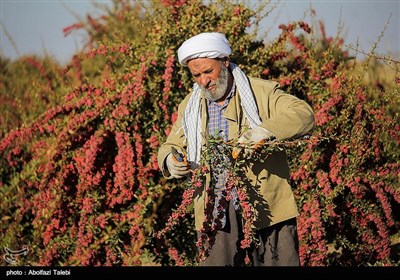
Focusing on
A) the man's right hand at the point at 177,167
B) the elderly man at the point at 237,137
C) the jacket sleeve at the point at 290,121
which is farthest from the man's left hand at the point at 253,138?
the man's right hand at the point at 177,167

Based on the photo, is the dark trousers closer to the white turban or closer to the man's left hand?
the man's left hand

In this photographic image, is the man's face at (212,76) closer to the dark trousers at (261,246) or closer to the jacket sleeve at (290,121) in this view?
the jacket sleeve at (290,121)

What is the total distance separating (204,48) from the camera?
3811 millimetres

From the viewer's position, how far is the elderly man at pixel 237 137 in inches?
149

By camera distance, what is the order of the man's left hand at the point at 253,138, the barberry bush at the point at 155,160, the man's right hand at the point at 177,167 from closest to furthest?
the man's left hand at the point at 253,138
the man's right hand at the point at 177,167
the barberry bush at the point at 155,160

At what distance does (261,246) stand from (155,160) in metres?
1.67

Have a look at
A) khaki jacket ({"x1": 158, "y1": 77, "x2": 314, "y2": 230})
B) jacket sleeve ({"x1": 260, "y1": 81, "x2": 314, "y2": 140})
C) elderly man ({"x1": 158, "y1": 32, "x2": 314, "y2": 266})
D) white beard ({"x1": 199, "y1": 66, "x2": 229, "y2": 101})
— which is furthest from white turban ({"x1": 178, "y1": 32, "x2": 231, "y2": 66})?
jacket sleeve ({"x1": 260, "y1": 81, "x2": 314, "y2": 140})

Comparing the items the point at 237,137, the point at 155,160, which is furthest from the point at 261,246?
the point at 155,160

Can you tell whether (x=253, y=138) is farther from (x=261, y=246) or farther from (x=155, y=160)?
(x=155, y=160)

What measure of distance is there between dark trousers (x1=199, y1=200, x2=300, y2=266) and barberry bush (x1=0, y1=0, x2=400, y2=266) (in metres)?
1.31

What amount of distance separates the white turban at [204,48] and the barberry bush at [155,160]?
59.6 inches

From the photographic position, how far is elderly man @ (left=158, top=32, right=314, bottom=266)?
379 centimetres

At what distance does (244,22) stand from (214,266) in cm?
259

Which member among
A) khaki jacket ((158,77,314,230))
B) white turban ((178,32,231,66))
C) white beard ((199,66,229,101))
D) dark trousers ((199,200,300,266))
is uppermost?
white turban ((178,32,231,66))
